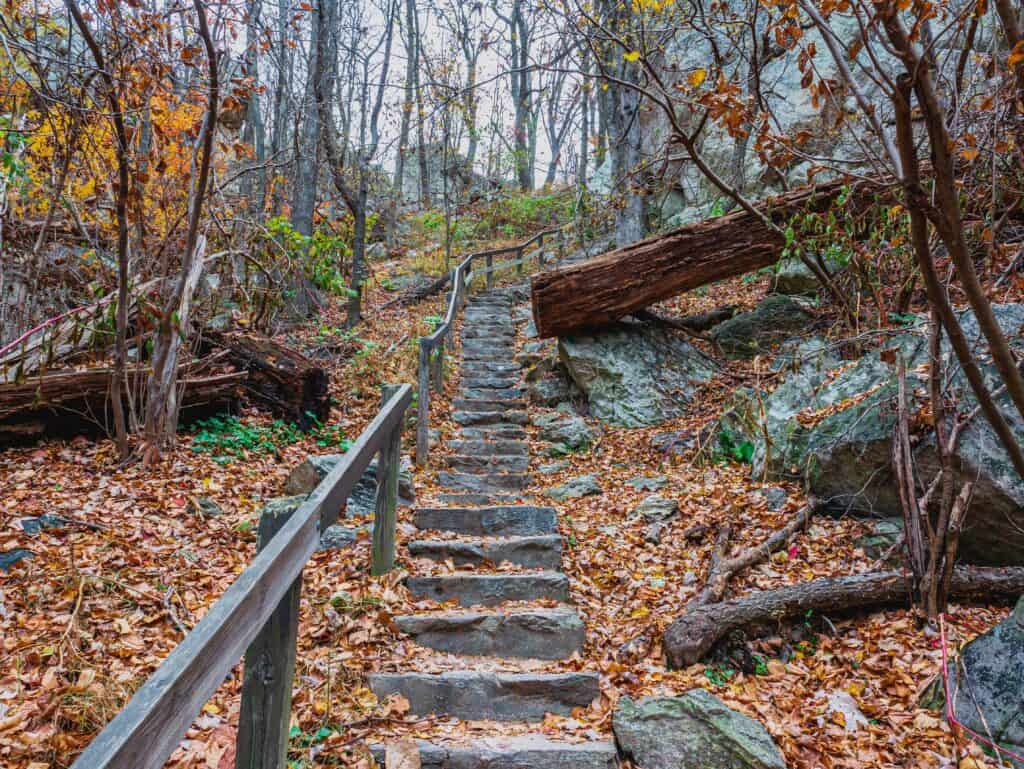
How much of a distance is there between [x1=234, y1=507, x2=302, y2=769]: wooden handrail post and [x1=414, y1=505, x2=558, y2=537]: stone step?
9.53 ft

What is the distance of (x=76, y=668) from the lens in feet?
9.16

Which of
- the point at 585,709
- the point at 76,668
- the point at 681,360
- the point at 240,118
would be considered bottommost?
the point at 585,709

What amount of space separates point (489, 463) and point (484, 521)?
1903 millimetres

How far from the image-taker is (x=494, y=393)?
902 cm

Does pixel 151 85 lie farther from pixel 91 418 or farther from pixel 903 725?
pixel 903 725

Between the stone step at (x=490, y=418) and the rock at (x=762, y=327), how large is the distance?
9.20 ft

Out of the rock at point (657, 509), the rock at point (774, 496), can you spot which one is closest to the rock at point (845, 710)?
the rock at point (774, 496)

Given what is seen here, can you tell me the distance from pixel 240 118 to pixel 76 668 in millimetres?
14854

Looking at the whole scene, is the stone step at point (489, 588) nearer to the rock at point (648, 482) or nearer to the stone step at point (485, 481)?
the rock at point (648, 482)

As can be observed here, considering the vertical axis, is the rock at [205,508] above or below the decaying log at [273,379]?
below

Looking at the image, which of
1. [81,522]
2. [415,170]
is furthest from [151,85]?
[415,170]

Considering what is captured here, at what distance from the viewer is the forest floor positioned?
105 inches

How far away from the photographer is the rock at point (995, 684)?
2.61 meters

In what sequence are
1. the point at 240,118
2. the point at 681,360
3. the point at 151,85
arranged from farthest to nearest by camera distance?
the point at 240,118 → the point at 681,360 → the point at 151,85
